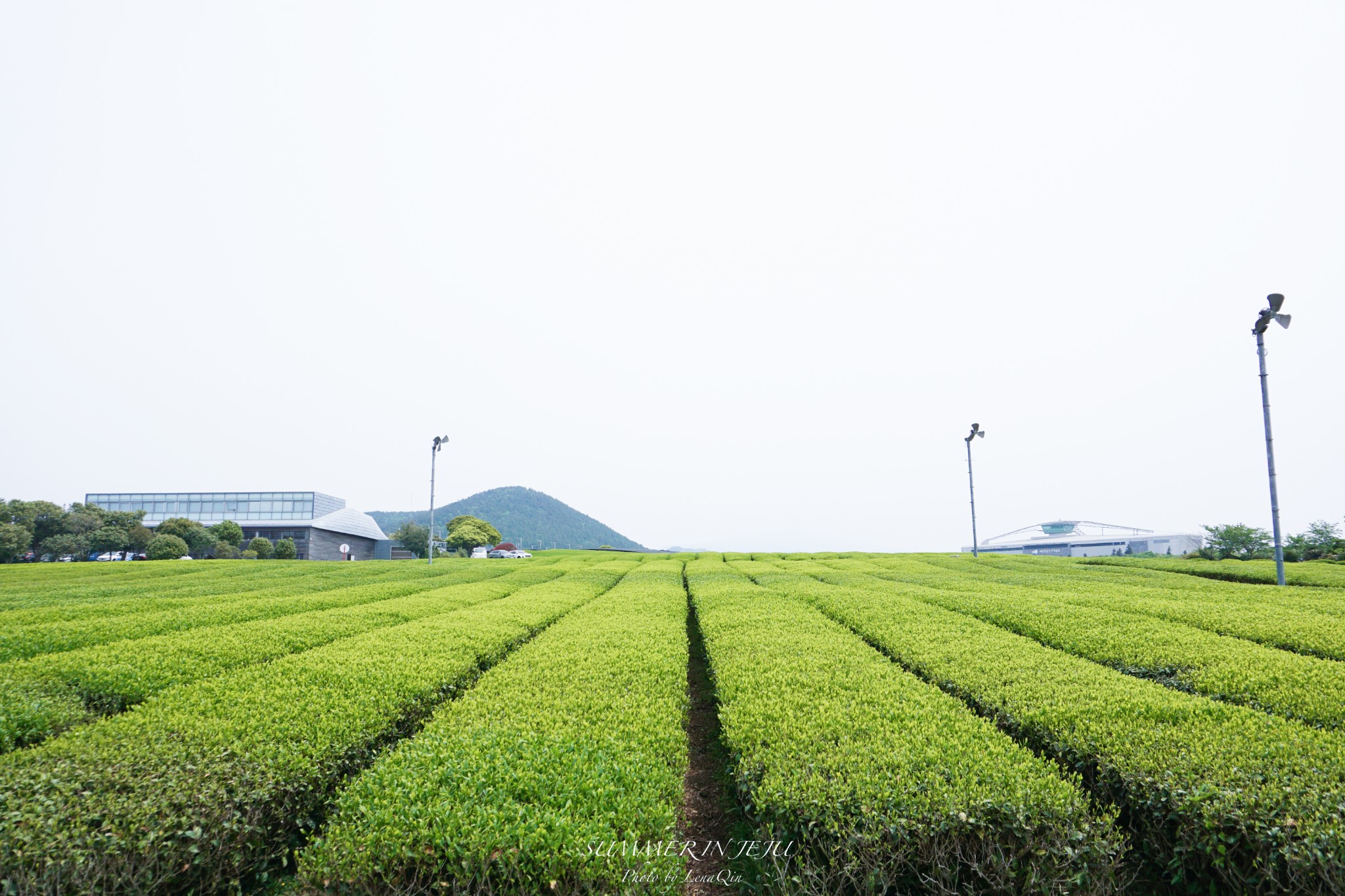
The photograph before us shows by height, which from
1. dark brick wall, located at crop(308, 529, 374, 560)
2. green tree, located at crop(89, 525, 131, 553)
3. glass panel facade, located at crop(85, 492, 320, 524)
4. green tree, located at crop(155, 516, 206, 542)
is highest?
glass panel facade, located at crop(85, 492, 320, 524)

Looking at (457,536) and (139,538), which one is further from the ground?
(139,538)

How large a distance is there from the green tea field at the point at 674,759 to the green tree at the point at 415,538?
70.1m

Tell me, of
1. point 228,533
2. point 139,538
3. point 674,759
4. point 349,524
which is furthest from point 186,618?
point 349,524

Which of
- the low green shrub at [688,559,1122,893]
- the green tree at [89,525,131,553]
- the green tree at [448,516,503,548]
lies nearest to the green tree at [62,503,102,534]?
the green tree at [89,525,131,553]

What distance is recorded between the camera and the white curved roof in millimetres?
77312

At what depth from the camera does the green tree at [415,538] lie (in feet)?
256

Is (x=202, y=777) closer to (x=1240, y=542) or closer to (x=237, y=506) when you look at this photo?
(x=1240, y=542)

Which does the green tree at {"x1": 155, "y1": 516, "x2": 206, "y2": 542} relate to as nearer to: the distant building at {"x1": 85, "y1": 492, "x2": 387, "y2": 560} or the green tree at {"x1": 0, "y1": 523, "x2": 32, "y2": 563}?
the green tree at {"x1": 0, "y1": 523, "x2": 32, "y2": 563}

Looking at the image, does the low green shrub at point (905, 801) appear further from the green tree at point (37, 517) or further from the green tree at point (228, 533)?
the green tree at point (37, 517)

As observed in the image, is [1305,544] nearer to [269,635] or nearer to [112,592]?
[269,635]

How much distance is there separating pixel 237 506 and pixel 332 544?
50.6ft

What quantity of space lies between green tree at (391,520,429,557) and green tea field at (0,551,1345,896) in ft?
230

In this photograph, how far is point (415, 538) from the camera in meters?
79.1

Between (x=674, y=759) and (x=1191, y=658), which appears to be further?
(x=1191, y=658)
